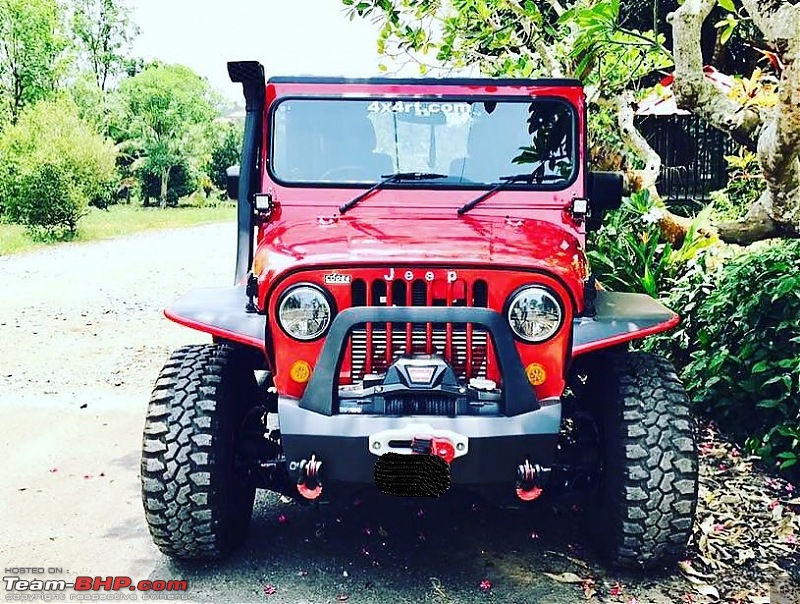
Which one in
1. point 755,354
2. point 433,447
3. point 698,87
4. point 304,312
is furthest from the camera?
point 755,354

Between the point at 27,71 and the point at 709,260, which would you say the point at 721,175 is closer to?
the point at 709,260

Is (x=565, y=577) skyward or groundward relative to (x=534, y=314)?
groundward

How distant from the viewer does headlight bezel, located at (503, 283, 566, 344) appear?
11.0 ft

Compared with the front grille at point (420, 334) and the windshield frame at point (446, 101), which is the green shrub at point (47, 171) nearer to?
the windshield frame at point (446, 101)

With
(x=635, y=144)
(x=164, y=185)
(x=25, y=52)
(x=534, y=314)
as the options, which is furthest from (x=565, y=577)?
(x=164, y=185)

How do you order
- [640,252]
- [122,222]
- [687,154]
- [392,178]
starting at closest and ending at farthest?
[392,178] → [640,252] → [687,154] → [122,222]

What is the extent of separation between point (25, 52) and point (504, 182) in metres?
27.7

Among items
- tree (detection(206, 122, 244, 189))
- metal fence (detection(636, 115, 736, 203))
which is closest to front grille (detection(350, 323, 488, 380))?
metal fence (detection(636, 115, 736, 203))

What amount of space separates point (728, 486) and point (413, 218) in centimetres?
213

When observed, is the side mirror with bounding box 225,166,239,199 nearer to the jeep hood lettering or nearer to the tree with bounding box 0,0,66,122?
the jeep hood lettering

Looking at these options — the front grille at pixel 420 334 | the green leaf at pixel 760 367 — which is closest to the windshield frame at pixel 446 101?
the front grille at pixel 420 334

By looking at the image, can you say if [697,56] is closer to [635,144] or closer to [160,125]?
[635,144]

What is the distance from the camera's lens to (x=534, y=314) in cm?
338

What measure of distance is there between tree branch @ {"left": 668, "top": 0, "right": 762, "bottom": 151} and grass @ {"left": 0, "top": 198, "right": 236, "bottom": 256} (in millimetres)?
14701
